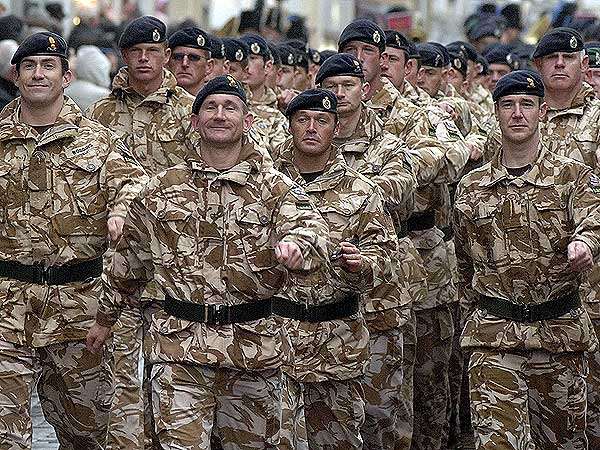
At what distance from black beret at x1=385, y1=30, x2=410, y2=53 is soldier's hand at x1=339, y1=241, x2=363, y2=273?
420cm

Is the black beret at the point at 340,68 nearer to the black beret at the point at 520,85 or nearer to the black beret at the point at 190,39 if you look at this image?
the black beret at the point at 520,85

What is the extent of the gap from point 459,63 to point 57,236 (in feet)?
23.2

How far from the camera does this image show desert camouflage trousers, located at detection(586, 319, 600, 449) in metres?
12.0

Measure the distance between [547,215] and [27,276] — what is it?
285 centimetres

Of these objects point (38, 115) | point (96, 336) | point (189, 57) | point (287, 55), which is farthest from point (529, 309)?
point (287, 55)

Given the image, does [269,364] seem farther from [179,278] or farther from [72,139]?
[72,139]

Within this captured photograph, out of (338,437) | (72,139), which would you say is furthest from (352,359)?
(72,139)

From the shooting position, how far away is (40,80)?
35.4 feet

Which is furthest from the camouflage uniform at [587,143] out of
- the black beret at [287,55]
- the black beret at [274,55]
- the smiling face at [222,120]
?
the black beret at [287,55]

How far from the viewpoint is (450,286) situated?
13.3m

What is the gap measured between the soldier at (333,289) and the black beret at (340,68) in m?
0.74

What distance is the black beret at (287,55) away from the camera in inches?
669

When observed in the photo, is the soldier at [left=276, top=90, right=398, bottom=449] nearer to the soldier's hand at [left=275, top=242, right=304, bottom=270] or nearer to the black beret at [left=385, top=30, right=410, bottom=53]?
the soldier's hand at [left=275, top=242, right=304, bottom=270]

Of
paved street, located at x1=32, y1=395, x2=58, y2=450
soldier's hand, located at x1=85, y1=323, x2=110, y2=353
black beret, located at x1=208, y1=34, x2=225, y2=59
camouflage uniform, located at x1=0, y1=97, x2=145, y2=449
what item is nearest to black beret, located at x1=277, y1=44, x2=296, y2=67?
black beret, located at x1=208, y1=34, x2=225, y2=59
